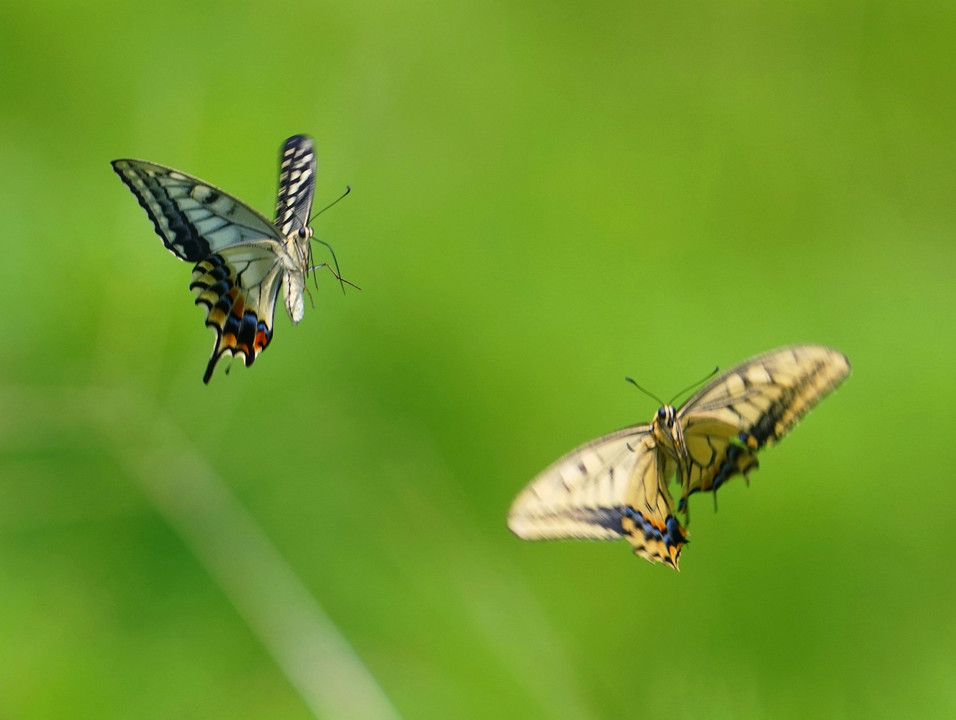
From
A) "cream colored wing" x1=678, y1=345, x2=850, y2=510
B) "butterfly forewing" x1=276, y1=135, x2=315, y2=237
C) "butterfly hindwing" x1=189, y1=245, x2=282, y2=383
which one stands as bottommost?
"cream colored wing" x1=678, y1=345, x2=850, y2=510

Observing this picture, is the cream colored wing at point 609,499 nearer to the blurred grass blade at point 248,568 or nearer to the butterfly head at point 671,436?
the butterfly head at point 671,436

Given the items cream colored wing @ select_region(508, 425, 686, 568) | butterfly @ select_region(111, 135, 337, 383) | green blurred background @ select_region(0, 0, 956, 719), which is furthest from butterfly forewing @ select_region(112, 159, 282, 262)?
green blurred background @ select_region(0, 0, 956, 719)

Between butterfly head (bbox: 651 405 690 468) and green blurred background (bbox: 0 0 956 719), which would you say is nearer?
butterfly head (bbox: 651 405 690 468)

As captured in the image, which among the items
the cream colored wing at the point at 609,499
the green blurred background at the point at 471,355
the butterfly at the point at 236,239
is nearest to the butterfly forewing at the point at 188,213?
the butterfly at the point at 236,239

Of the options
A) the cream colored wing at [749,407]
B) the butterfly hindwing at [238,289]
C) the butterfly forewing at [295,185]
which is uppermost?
the butterfly forewing at [295,185]

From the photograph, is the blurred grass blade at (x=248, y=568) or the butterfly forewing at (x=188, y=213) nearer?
the butterfly forewing at (x=188, y=213)

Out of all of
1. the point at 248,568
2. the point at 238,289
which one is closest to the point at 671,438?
the point at 238,289

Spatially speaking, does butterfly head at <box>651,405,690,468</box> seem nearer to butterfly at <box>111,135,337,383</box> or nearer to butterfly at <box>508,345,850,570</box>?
butterfly at <box>508,345,850,570</box>
